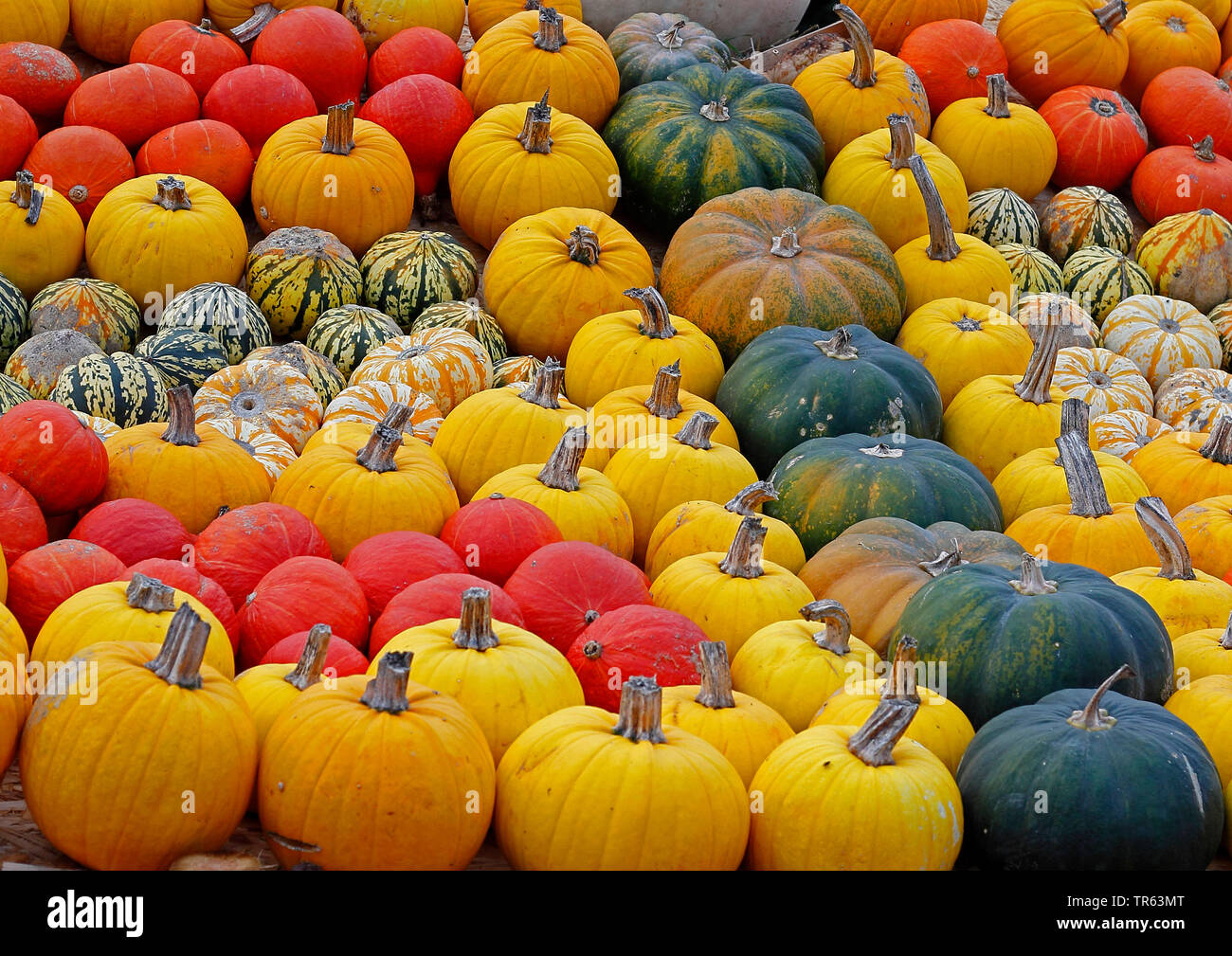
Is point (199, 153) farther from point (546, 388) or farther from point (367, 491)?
point (367, 491)

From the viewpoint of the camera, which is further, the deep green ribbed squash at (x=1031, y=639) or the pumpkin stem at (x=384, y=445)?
the pumpkin stem at (x=384, y=445)

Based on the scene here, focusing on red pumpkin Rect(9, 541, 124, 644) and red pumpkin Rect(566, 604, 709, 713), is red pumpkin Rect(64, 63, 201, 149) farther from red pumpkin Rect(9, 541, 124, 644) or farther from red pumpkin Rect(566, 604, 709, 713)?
red pumpkin Rect(566, 604, 709, 713)

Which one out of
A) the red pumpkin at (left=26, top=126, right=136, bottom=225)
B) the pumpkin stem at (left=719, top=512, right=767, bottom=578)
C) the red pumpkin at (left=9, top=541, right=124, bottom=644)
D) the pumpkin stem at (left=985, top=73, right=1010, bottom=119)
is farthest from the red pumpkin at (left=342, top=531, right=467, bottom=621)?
the pumpkin stem at (left=985, top=73, right=1010, bottom=119)

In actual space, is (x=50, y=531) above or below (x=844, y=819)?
above

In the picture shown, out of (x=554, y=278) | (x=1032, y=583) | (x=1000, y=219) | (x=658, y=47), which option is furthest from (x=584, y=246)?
(x=1032, y=583)

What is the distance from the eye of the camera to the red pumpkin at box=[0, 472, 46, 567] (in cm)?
382

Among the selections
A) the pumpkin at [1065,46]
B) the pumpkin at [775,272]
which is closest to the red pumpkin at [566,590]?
the pumpkin at [775,272]

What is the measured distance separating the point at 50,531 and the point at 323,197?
7.75 feet

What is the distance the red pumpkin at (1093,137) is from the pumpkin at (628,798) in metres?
5.68

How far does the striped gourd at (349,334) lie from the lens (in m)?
5.61

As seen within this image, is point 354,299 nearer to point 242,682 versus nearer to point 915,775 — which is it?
point 242,682

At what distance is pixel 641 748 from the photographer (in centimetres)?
295

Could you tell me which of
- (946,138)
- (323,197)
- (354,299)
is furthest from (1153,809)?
(946,138)

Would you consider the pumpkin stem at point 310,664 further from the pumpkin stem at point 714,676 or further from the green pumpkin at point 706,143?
the green pumpkin at point 706,143
